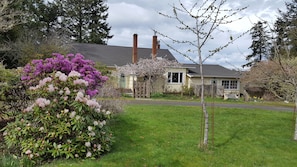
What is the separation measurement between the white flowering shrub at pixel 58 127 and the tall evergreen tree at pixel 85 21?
108 feet

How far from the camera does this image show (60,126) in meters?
4.72

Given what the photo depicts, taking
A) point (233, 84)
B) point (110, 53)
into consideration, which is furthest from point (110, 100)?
point (233, 84)

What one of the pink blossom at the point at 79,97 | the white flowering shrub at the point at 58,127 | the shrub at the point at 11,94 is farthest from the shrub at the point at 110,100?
the pink blossom at the point at 79,97

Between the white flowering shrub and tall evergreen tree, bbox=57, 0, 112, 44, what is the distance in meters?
33.0

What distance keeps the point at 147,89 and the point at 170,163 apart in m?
14.7

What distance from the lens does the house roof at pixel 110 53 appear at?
85.2 feet

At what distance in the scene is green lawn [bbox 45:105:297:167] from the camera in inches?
193

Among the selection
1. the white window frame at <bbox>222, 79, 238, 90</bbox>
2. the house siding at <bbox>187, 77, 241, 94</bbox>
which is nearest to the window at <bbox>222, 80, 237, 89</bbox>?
the white window frame at <bbox>222, 79, 238, 90</bbox>

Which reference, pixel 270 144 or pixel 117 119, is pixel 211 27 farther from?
pixel 117 119

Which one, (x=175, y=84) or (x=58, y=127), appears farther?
(x=175, y=84)

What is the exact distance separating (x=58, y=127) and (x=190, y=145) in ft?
10.4

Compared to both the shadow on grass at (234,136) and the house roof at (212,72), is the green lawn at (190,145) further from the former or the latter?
the house roof at (212,72)

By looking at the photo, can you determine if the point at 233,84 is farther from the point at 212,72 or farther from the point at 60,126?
the point at 60,126

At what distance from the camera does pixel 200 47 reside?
5.80m
